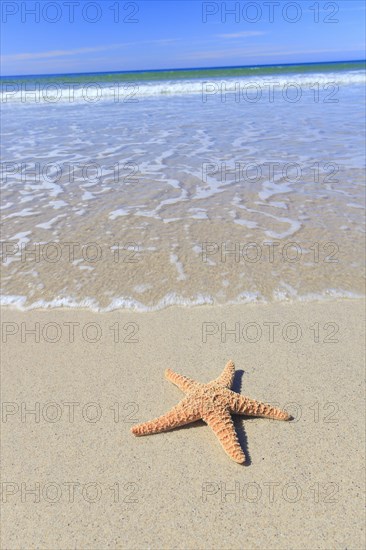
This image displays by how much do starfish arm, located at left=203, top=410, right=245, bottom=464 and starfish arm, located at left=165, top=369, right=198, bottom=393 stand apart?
271mm

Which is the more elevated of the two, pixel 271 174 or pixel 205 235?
pixel 271 174

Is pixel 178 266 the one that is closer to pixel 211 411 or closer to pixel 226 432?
pixel 211 411

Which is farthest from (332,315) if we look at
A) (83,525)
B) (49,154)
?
(49,154)

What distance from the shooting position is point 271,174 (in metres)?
8.09

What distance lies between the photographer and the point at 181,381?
3.09 meters

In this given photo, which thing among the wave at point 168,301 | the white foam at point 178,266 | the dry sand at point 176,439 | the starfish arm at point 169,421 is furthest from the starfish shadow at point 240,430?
the white foam at point 178,266

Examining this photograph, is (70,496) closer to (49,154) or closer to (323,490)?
(323,490)

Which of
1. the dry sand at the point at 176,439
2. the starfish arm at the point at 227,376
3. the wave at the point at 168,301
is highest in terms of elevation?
the wave at the point at 168,301

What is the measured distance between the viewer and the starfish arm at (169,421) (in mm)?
2779

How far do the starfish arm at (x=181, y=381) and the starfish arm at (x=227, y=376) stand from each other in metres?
0.17

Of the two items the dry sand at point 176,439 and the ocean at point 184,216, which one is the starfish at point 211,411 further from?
the ocean at point 184,216

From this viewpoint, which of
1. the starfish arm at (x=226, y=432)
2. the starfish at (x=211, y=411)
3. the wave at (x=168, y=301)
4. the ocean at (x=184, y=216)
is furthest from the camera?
the ocean at (x=184, y=216)

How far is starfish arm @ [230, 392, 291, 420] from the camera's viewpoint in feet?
9.28

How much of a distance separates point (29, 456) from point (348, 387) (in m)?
2.18
